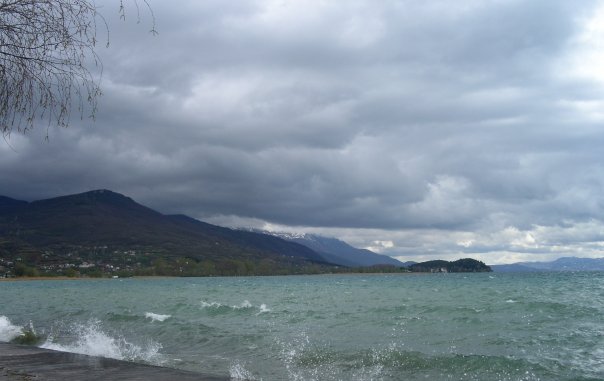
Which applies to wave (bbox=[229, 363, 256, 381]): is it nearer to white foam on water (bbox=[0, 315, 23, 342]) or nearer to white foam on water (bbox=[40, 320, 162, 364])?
white foam on water (bbox=[40, 320, 162, 364])

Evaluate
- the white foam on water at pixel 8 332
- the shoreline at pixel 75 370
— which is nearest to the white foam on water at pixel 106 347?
the white foam on water at pixel 8 332

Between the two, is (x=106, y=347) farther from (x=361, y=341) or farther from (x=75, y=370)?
(x=361, y=341)

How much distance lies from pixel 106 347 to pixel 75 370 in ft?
26.9

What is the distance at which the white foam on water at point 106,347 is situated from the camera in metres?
22.1

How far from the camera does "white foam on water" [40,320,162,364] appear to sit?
22109 millimetres

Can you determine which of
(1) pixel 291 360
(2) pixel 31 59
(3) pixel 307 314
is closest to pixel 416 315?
(3) pixel 307 314

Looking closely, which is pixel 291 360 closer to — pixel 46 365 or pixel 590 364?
pixel 46 365

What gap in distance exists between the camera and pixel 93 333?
2839 cm

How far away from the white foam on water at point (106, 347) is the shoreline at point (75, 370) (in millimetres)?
2804

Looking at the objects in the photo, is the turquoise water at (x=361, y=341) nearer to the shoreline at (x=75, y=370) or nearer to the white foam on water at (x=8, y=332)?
the white foam on water at (x=8, y=332)

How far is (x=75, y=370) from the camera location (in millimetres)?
15914

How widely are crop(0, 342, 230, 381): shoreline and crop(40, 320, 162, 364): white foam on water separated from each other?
280 centimetres

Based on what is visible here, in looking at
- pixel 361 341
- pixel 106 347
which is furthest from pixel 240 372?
pixel 106 347

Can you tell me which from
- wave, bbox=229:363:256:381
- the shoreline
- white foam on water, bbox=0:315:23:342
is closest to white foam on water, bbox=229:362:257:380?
wave, bbox=229:363:256:381
